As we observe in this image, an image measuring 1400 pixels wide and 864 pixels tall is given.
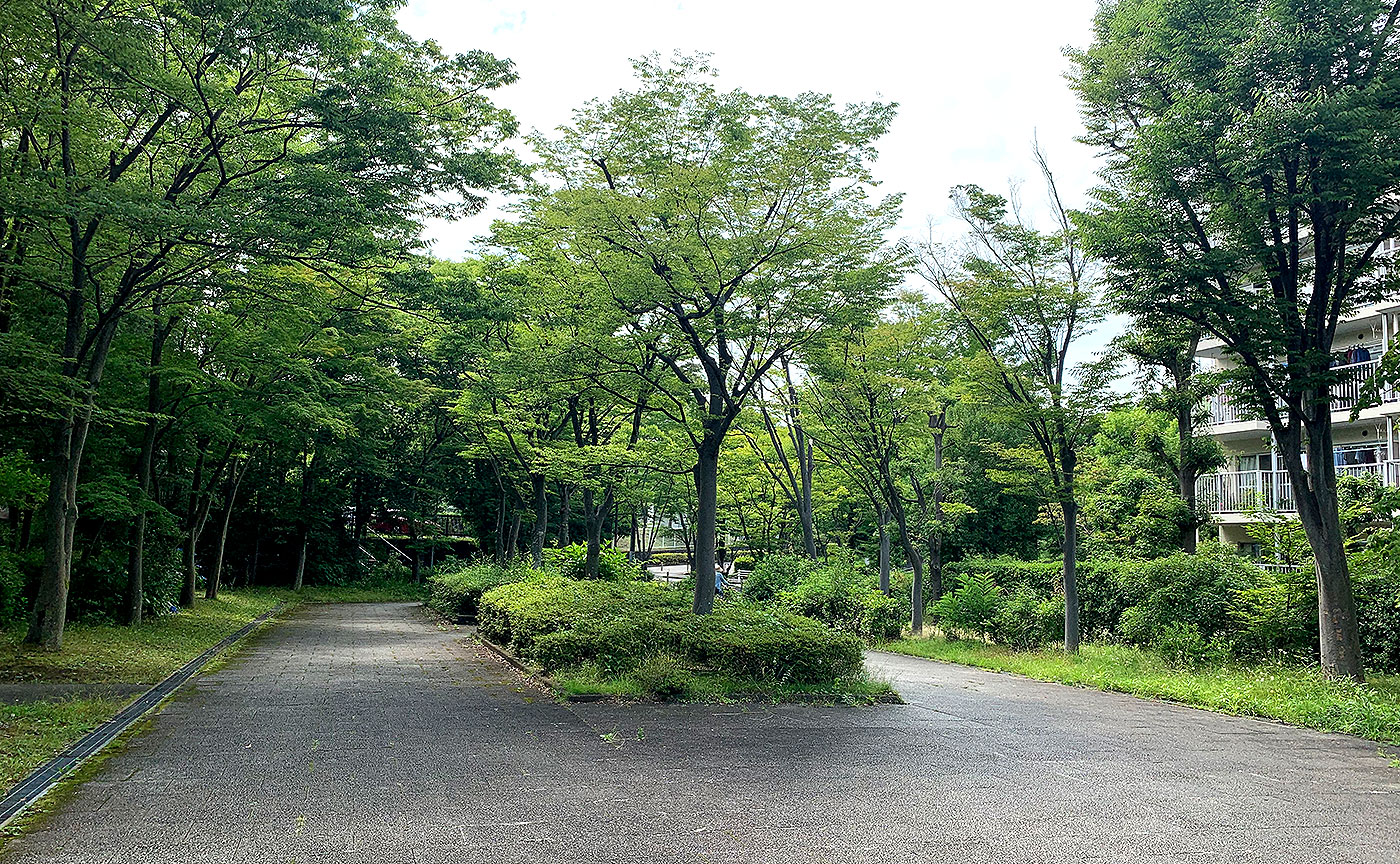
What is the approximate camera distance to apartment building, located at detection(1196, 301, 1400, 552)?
858 inches

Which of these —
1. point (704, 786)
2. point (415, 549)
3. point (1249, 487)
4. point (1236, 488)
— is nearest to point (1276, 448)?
point (1249, 487)

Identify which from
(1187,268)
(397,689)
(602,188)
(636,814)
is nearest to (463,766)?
(636,814)

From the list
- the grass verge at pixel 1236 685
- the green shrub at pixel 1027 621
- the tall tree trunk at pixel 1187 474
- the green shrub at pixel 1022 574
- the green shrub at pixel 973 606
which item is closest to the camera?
the grass verge at pixel 1236 685

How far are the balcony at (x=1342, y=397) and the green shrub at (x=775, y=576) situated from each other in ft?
31.9

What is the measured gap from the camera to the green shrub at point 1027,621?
56.1ft

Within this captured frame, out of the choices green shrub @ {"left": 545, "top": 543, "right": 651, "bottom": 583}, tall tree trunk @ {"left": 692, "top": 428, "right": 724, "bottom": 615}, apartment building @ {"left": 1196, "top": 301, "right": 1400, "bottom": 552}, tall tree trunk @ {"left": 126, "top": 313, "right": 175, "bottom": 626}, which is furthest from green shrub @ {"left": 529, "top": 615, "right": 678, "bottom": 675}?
apartment building @ {"left": 1196, "top": 301, "right": 1400, "bottom": 552}

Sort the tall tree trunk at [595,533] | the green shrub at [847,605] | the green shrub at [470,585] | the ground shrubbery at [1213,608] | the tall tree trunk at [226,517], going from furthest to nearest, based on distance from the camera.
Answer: the tall tree trunk at [226,517] → the green shrub at [470,585] → the tall tree trunk at [595,533] → the green shrub at [847,605] → the ground shrubbery at [1213,608]

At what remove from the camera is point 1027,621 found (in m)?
17.7

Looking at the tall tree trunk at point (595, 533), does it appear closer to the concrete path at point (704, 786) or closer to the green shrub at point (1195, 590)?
the concrete path at point (704, 786)

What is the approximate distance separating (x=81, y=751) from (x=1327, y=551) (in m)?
13.4

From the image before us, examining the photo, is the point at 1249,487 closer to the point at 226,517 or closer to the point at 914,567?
the point at 914,567

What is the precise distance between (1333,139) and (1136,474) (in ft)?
33.1

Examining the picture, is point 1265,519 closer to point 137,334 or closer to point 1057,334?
point 1057,334

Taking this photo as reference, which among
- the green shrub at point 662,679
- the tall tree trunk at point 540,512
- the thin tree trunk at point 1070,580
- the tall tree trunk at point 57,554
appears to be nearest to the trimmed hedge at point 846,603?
the thin tree trunk at point 1070,580
